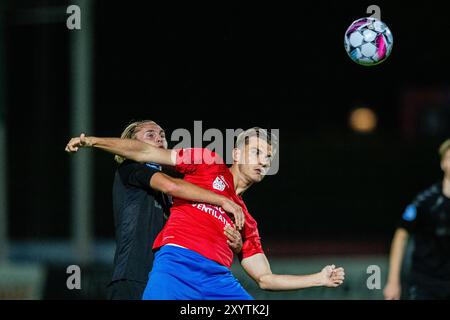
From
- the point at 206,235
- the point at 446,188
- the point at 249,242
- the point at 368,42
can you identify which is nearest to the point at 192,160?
the point at 206,235

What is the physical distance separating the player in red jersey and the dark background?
36.5 ft

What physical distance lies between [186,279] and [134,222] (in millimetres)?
563

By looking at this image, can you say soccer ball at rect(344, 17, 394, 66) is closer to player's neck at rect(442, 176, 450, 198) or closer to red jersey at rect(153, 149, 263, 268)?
player's neck at rect(442, 176, 450, 198)

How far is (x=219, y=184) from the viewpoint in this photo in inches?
190

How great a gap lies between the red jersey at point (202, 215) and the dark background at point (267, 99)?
11.2 meters

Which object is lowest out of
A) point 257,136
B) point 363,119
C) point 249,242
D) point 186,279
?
point 186,279

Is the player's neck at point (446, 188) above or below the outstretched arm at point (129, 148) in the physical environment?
below

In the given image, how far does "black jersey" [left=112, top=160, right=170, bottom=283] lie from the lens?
4.89 metres

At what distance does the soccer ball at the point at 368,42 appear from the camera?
6047 millimetres

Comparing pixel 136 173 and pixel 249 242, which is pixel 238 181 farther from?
pixel 136 173

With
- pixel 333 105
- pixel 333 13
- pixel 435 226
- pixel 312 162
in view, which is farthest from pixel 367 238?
pixel 435 226

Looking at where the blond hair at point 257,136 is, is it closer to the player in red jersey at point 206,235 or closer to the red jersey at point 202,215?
the player in red jersey at point 206,235

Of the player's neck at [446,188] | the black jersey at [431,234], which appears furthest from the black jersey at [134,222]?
the player's neck at [446,188]

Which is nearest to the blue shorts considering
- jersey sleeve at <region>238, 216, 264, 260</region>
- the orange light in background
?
jersey sleeve at <region>238, 216, 264, 260</region>
